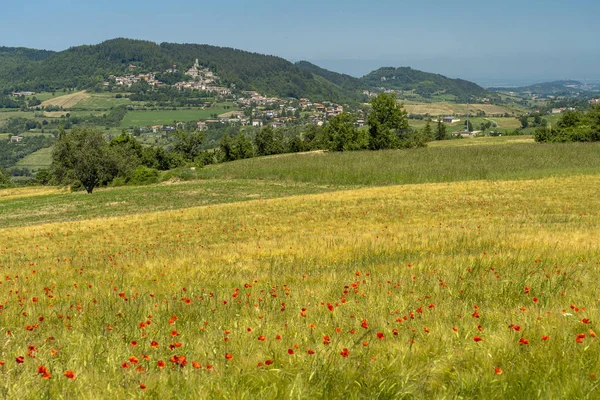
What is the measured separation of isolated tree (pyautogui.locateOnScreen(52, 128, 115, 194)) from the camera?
62.3m

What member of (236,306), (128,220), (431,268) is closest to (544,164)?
(128,220)

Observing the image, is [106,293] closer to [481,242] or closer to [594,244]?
[481,242]

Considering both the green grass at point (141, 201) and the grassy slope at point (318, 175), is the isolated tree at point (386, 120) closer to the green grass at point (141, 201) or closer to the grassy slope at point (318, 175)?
the grassy slope at point (318, 175)

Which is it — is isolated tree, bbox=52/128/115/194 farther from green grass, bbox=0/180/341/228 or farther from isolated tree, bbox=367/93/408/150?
isolated tree, bbox=367/93/408/150

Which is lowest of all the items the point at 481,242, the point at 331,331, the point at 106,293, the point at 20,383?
the point at 481,242

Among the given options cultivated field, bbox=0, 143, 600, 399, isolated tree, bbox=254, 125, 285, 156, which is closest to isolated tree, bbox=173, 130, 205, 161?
isolated tree, bbox=254, 125, 285, 156

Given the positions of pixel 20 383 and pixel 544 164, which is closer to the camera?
pixel 20 383

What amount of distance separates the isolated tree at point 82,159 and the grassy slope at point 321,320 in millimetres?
54563

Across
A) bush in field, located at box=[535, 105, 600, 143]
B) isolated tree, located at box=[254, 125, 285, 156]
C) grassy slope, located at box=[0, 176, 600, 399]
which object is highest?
grassy slope, located at box=[0, 176, 600, 399]

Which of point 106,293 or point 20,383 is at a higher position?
point 20,383

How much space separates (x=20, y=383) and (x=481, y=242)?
11.5 m

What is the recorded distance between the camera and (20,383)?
3.78 meters

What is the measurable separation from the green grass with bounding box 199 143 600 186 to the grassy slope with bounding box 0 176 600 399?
40067 mm

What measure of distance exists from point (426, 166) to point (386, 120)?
3884 cm
